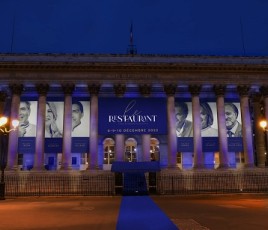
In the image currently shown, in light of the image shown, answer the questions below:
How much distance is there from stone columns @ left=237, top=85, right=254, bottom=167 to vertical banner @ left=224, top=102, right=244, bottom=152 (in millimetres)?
648

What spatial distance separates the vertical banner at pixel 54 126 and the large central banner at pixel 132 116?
490 centimetres

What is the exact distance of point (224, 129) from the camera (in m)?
35.7

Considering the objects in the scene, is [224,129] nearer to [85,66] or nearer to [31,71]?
[85,66]

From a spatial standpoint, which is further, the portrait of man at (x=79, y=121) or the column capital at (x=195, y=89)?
the column capital at (x=195, y=89)

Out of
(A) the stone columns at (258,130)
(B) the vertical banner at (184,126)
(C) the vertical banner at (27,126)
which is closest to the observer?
(C) the vertical banner at (27,126)

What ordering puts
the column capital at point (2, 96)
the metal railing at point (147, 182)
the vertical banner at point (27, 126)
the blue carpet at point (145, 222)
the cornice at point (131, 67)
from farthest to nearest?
the column capital at point (2, 96) → the cornice at point (131, 67) → the vertical banner at point (27, 126) → the metal railing at point (147, 182) → the blue carpet at point (145, 222)

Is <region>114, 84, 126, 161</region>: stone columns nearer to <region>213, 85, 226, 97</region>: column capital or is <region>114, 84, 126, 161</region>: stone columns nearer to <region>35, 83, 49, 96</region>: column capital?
<region>35, 83, 49, 96</region>: column capital

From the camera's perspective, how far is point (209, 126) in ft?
120

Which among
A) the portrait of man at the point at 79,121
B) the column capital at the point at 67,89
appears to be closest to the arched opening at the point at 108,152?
the portrait of man at the point at 79,121

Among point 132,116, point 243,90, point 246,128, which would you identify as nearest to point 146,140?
point 132,116

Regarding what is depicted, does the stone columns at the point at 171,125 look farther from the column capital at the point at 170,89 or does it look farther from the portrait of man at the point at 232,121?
the portrait of man at the point at 232,121

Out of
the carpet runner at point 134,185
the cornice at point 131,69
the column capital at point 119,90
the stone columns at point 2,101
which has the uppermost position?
the cornice at point 131,69

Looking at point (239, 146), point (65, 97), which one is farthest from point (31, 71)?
point (239, 146)

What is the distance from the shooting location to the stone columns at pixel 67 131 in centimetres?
3406
